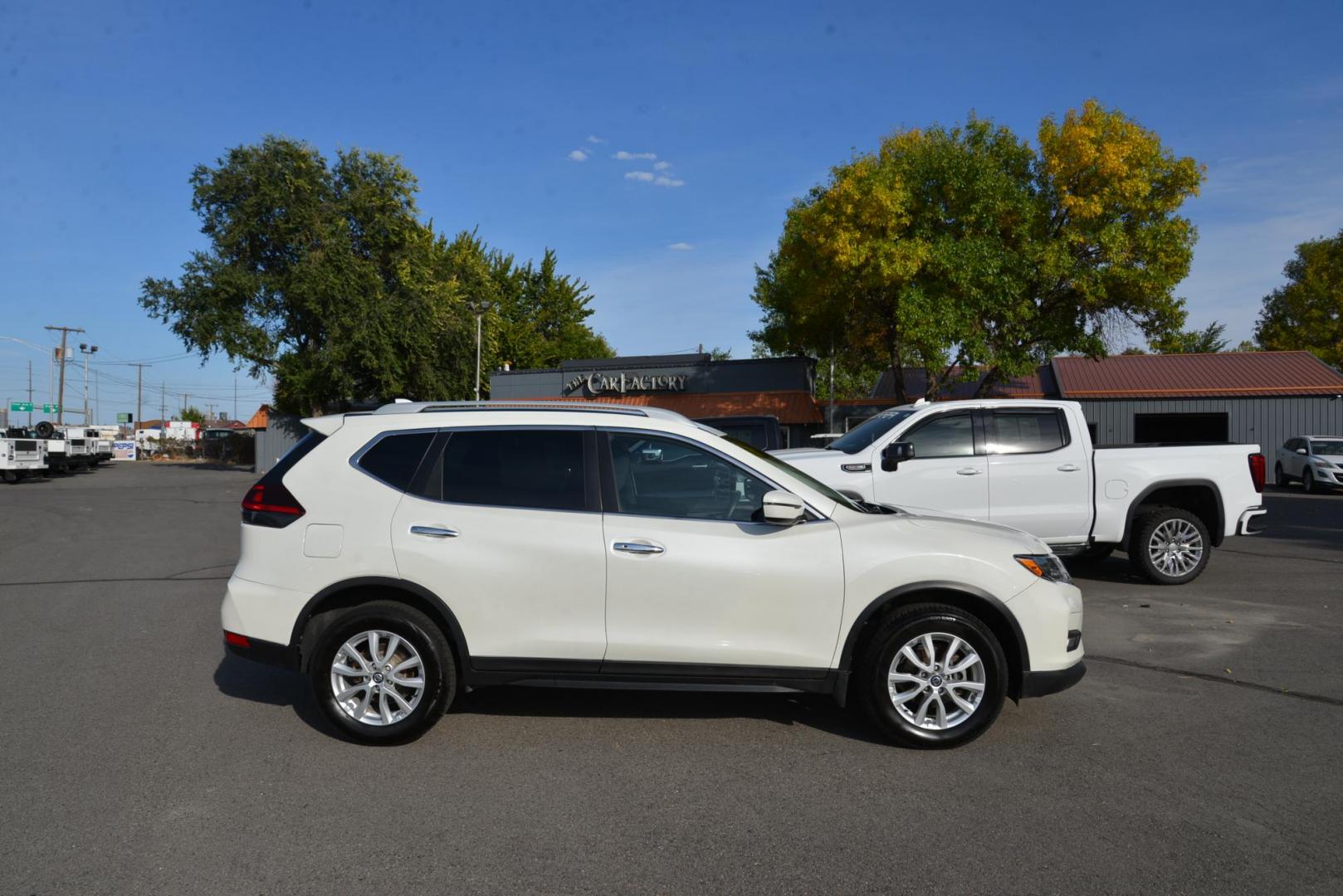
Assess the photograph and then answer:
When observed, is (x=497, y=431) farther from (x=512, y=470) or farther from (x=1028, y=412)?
(x=1028, y=412)

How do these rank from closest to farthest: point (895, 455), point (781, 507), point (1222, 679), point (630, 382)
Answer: point (781, 507), point (1222, 679), point (895, 455), point (630, 382)

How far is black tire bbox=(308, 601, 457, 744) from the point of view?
4.75 m

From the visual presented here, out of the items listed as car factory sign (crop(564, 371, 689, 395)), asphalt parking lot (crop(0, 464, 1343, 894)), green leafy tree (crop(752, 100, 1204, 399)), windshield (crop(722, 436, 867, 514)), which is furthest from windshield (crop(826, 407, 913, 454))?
car factory sign (crop(564, 371, 689, 395))

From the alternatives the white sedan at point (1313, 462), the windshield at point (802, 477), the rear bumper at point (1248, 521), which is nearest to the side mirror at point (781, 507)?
the windshield at point (802, 477)

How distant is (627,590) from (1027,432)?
6382mm

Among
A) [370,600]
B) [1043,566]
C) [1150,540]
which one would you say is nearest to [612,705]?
[370,600]

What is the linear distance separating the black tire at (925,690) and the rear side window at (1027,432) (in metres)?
5.20

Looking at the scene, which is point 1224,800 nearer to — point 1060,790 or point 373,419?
point 1060,790

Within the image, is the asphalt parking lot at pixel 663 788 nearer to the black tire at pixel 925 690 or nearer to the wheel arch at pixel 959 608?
the black tire at pixel 925 690

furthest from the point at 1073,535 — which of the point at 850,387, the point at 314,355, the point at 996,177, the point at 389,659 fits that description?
the point at 850,387

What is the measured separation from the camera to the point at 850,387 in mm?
70312

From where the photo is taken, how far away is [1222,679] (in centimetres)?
613

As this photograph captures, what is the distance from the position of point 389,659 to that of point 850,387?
67489 millimetres

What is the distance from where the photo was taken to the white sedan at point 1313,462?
24641 mm
